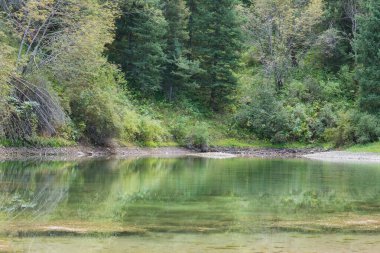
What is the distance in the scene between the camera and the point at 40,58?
144 feet

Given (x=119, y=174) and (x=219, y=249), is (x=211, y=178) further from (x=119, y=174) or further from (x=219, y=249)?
(x=219, y=249)

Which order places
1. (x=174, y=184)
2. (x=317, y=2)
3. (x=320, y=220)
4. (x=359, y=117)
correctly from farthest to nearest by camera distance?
(x=317, y=2) → (x=359, y=117) → (x=174, y=184) → (x=320, y=220)

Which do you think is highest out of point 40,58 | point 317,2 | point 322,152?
point 317,2

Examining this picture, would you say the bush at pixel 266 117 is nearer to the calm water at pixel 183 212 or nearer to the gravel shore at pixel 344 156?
the gravel shore at pixel 344 156

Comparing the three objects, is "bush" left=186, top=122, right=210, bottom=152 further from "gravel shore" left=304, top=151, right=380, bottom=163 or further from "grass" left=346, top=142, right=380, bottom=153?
"grass" left=346, top=142, right=380, bottom=153

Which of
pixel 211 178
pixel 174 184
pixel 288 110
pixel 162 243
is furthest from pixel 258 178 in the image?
pixel 288 110

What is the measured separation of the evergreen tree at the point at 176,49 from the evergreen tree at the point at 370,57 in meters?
15.9

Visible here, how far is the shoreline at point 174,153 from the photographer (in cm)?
4059

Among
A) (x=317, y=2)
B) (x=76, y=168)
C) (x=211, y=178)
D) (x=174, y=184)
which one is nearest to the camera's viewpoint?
(x=174, y=184)

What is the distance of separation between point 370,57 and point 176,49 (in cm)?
1872

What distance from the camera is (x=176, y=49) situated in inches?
2451

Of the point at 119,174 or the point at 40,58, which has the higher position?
the point at 40,58

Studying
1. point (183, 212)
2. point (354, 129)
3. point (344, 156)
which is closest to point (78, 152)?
point (344, 156)

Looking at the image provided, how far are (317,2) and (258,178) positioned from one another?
138 ft
